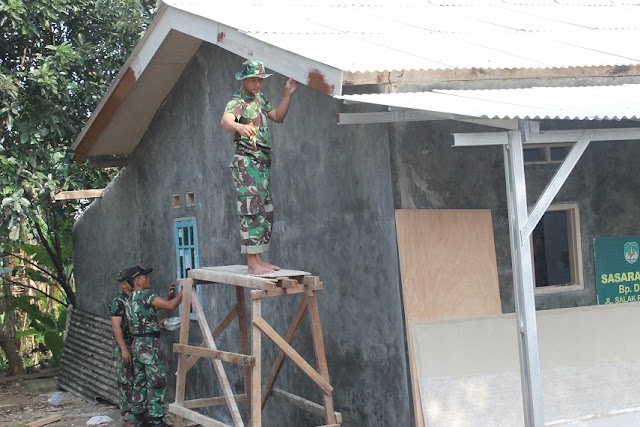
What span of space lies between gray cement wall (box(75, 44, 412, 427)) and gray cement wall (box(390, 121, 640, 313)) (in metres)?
0.22

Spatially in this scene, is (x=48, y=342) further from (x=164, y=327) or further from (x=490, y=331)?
(x=490, y=331)

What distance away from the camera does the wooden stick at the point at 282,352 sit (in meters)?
7.91

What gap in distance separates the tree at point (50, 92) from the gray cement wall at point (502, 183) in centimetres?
593

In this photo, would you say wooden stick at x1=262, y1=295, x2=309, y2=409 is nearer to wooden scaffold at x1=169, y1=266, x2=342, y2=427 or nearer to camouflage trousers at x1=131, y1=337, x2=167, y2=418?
wooden scaffold at x1=169, y1=266, x2=342, y2=427

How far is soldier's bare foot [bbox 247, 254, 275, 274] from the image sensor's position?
7.92 metres

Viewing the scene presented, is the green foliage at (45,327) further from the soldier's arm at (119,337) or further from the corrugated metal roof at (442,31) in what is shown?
the corrugated metal roof at (442,31)

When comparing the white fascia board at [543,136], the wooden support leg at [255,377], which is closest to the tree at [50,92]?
the wooden support leg at [255,377]

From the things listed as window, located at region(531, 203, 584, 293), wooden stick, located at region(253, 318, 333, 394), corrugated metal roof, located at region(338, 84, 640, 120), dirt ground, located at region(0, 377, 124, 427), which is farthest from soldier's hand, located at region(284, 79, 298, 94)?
dirt ground, located at region(0, 377, 124, 427)

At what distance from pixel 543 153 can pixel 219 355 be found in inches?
117

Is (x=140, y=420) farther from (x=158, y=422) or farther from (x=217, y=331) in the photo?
(x=217, y=331)

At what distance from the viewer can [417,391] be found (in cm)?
742

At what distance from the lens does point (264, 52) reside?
794 cm

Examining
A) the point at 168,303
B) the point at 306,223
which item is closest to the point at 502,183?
the point at 306,223

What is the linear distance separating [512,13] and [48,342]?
8.49m
